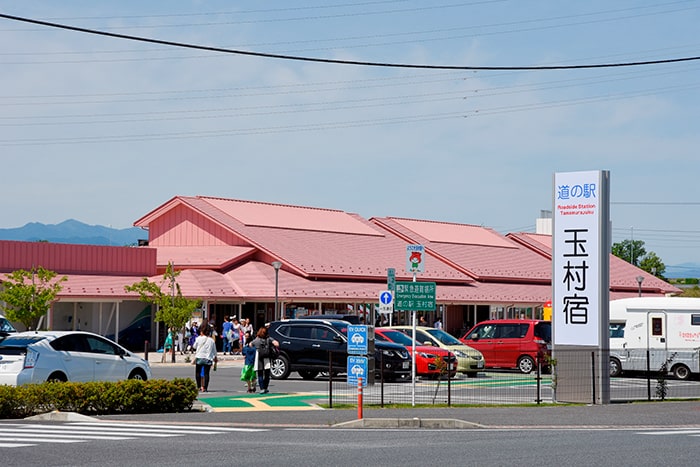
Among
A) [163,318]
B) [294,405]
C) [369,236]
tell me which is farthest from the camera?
[369,236]

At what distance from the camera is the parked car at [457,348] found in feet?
106

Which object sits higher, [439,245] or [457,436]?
[439,245]

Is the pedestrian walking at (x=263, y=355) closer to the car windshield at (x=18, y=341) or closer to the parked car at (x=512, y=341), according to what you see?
the car windshield at (x=18, y=341)

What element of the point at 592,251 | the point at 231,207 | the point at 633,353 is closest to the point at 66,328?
the point at 231,207

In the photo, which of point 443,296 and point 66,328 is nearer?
point 66,328

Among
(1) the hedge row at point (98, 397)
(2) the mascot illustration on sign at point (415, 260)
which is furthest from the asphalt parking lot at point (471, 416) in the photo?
(2) the mascot illustration on sign at point (415, 260)

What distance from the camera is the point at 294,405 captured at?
23.2 m

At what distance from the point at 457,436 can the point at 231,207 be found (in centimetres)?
4116

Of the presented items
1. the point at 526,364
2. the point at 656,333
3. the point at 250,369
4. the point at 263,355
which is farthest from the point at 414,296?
the point at 656,333

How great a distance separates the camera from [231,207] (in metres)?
57.2

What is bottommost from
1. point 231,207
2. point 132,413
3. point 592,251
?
point 132,413

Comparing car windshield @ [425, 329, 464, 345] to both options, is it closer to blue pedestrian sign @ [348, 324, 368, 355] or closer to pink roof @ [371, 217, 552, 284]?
blue pedestrian sign @ [348, 324, 368, 355]

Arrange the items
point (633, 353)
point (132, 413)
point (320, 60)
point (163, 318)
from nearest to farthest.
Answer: point (132, 413) → point (320, 60) → point (633, 353) → point (163, 318)

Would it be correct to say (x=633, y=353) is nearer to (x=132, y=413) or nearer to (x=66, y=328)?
(x=132, y=413)
